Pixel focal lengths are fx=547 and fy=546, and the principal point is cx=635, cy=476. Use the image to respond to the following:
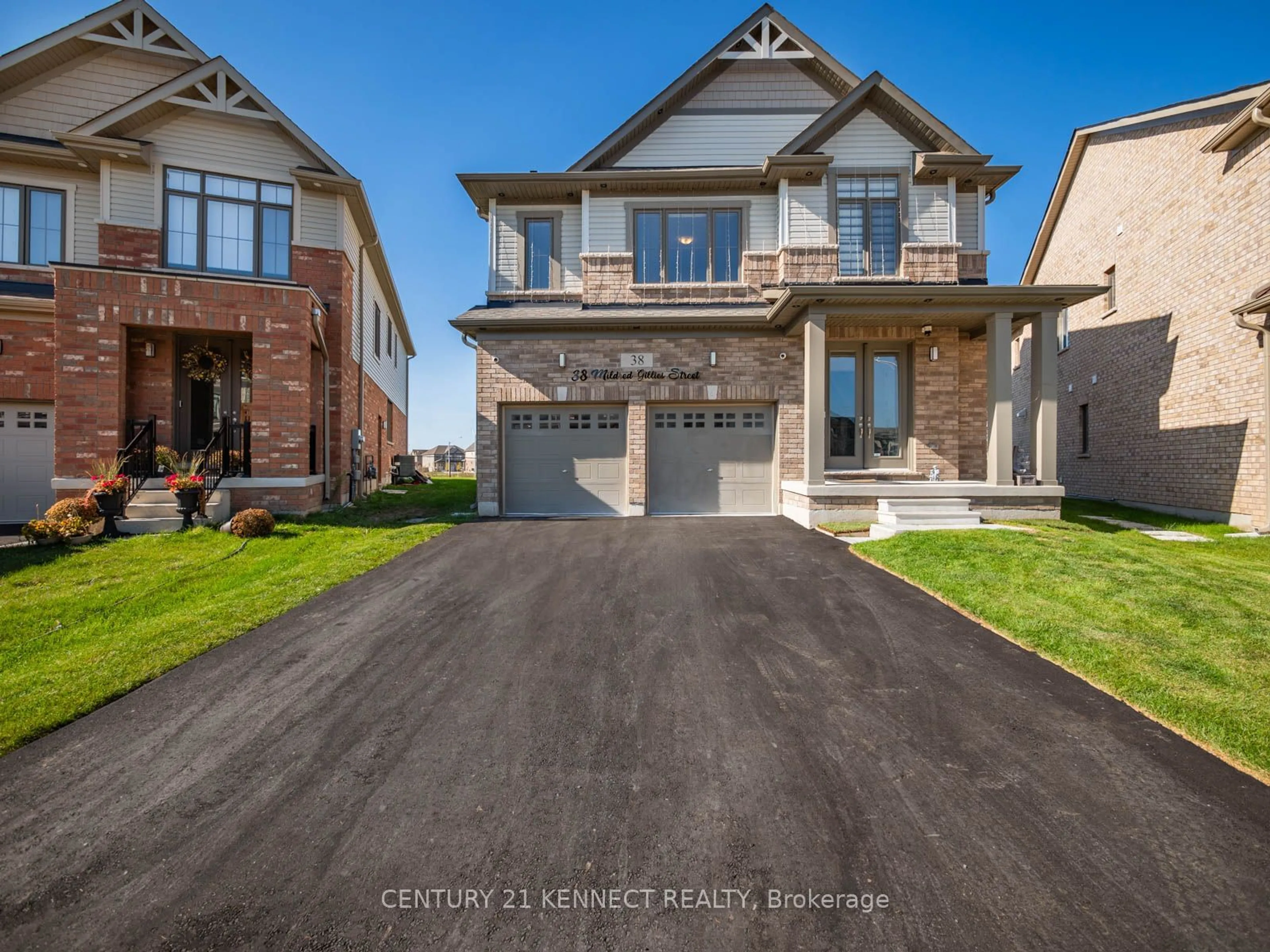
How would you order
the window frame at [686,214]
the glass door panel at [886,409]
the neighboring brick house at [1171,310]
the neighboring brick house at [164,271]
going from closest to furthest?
1. the neighboring brick house at [164,271]
2. the neighboring brick house at [1171,310]
3. the glass door panel at [886,409]
4. the window frame at [686,214]

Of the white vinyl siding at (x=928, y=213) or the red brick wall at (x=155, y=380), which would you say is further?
the white vinyl siding at (x=928, y=213)

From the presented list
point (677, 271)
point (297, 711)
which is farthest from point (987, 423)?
point (297, 711)

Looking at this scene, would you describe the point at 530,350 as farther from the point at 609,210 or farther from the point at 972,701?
the point at 972,701

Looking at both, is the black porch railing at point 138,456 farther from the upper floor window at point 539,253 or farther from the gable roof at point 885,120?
the gable roof at point 885,120

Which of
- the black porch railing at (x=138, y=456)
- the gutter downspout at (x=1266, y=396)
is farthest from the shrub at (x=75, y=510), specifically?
the gutter downspout at (x=1266, y=396)

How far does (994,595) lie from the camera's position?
538 centimetres

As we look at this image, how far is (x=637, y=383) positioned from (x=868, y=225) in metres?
6.31

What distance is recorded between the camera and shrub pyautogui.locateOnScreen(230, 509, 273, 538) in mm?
8578

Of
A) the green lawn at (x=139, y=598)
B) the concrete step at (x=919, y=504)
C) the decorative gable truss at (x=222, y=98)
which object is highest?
the decorative gable truss at (x=222, y=98)

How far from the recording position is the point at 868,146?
40.0 feet

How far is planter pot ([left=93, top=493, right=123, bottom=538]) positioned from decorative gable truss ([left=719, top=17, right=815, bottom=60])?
15.4m

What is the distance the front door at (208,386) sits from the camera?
11.2 metres

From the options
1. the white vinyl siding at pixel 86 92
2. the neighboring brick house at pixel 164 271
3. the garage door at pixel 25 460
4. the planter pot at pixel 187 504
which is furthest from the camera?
the white vinyl siding at pixel 86 92

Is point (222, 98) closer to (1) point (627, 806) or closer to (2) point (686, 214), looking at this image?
(2) point (686, 214)
